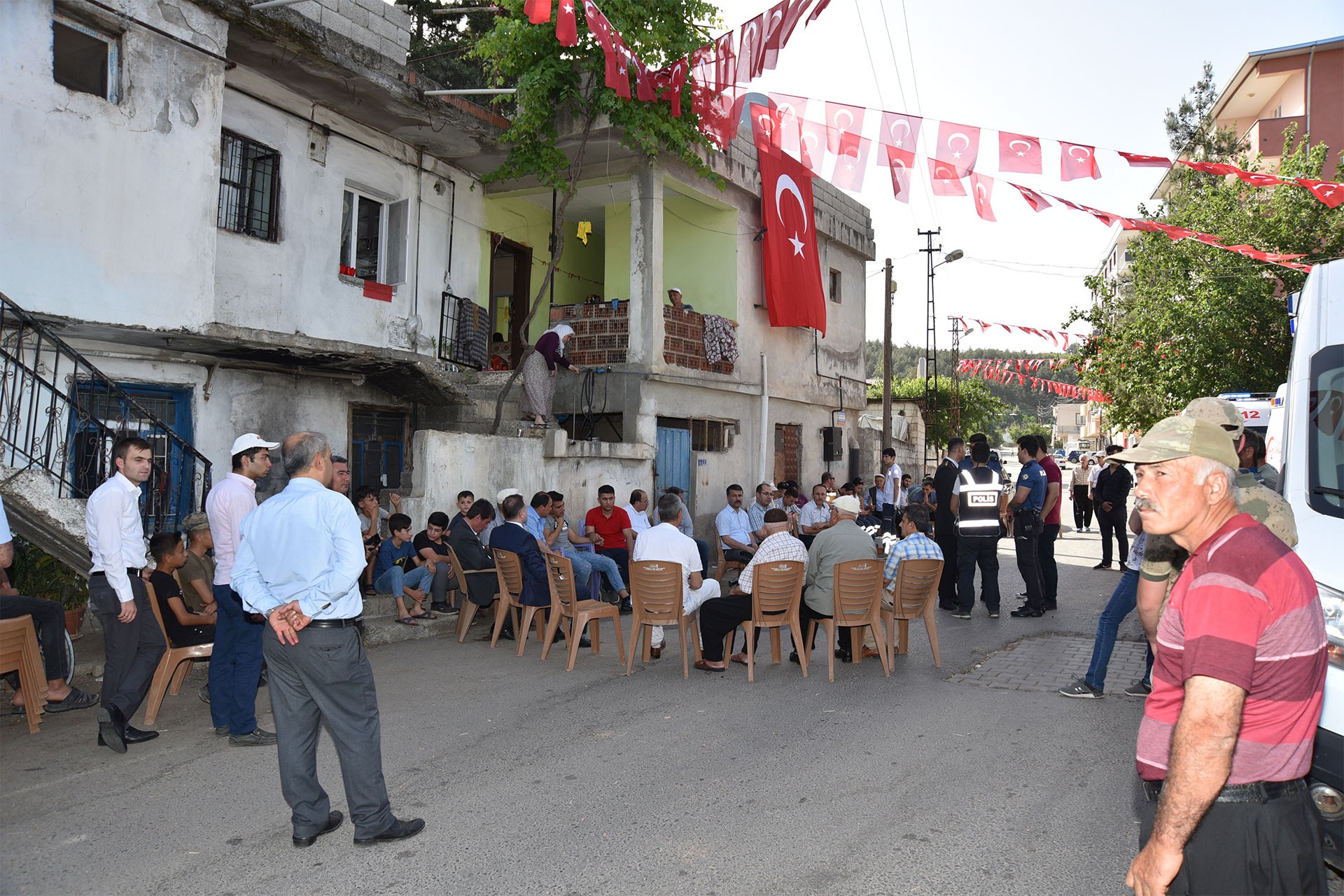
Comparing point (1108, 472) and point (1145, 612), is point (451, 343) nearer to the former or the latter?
point (1108, 472)

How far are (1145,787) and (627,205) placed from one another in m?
14.3

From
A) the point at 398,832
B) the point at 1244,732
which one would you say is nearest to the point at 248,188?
the point at 398,832

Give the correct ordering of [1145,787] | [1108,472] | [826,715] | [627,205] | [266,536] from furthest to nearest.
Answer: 1. [627,205]
2. [1108,472]
3. [826,715]
4. [266,536]
5. [1145,787]

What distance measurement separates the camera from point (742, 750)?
5242 mm

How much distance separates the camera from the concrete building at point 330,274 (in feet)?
26.4

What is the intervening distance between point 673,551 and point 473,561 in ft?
7.59

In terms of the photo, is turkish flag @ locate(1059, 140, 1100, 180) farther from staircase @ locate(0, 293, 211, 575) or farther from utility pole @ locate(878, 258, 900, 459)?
utility pole @ locate(878, 258, 900, 459)

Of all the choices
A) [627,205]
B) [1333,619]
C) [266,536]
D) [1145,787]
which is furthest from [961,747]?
[627,205]

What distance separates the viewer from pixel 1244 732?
2104 millimetres

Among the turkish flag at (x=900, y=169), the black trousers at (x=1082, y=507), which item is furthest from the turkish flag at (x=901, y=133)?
the black trousers at (x=1082, y=507)

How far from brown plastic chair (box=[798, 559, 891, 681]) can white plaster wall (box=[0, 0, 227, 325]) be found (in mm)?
6721

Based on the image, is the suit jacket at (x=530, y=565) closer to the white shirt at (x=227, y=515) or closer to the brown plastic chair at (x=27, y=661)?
the white shirt at (x=227, y=515)

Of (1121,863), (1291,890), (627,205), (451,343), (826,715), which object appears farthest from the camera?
(627,205)

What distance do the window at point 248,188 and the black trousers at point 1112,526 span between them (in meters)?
11.5
